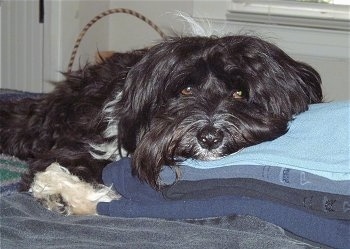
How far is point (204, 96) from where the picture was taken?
1.85 meters

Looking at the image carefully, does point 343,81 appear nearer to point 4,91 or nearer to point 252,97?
point 4,91

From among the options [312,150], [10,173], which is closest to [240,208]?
[312,150]

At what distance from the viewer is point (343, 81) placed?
4.48 m

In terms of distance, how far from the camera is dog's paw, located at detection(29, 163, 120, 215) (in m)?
1.77

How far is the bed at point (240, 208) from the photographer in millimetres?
1387

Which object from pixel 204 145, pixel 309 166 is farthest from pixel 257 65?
pixel 309 166

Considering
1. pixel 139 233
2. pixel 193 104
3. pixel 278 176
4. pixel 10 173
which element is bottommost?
pixel 10 173

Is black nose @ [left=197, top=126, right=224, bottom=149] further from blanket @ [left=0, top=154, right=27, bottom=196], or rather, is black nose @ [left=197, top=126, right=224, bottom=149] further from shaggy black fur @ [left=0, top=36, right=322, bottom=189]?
blanket @ [left=0, top=154, right=27, bottom=196]

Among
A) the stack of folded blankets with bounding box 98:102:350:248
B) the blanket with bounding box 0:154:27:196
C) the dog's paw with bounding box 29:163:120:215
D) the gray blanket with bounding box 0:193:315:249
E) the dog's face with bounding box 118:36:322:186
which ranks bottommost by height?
the blanket with bounding box 0:154:27:196

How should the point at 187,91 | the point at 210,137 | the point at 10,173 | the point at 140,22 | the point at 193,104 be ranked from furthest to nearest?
the point at 140,22, the point at 10,173, the point at 187,91, the point at 193,104, the point at 210,137

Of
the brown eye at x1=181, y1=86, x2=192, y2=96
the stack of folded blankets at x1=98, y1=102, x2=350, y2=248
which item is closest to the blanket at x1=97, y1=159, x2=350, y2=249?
the stack of folded blankets at x1=98, y1=102, x2=350, y2=248

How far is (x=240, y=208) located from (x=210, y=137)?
0.81 feet

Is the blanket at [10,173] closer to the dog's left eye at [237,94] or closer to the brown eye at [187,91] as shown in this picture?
the brown eye at [187,91]

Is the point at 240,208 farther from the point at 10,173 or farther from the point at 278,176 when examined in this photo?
the point at 10,173
